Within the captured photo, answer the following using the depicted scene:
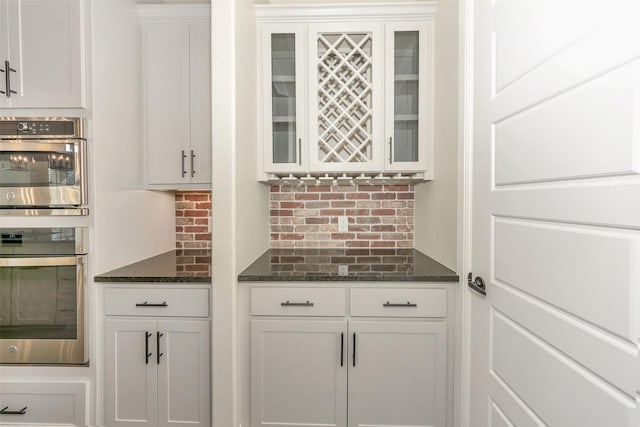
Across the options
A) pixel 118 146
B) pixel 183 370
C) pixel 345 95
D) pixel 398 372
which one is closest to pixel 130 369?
pixel 183 370

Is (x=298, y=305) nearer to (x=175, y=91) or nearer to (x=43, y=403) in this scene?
(x=43, y=403)

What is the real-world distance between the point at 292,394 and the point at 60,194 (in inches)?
57.9

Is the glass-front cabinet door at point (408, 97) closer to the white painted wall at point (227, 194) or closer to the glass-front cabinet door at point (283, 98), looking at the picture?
the glass-front cabinet door at point (283, 98)

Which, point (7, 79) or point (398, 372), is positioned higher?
point (7, 79)

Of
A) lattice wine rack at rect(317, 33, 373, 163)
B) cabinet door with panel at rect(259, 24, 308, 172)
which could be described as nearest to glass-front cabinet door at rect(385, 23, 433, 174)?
lattice wine rack at rect(317, 33, 373, 163)

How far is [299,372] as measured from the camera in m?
1.63

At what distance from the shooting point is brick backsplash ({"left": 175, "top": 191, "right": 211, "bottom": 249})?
93.2 inches

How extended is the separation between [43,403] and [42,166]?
3.80ft

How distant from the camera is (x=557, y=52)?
932 millimetres

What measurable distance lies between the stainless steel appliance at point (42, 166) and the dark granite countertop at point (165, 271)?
0.36 meters

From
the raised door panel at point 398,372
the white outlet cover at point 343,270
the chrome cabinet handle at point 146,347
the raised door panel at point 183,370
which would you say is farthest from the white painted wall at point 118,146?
the raised door panel at point 398,372

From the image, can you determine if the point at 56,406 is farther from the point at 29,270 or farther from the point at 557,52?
the point at 557,52

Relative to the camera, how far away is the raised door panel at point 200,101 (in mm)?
1985

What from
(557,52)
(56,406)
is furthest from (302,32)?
(56,406)
